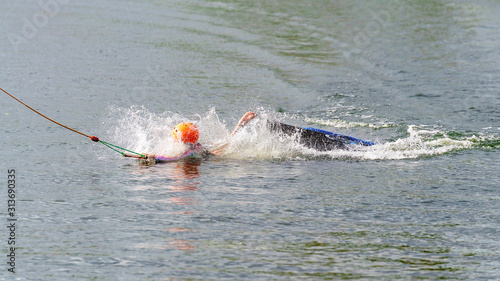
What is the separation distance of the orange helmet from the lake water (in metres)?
0.26

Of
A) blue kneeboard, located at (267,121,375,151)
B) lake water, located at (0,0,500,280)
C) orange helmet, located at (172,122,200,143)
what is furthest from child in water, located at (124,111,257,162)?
blue kneeboard, located at (267,121,375,151)

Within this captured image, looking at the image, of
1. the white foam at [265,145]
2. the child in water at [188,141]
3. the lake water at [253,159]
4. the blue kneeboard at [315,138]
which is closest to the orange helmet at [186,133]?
the child in water at [188,141]

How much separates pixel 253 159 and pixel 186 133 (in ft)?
3.53

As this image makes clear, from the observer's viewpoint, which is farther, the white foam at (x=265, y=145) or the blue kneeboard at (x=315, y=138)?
the blue kneeboard at (x=315, y=138)

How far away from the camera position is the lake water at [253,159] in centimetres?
671

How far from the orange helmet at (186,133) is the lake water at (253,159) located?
26cm

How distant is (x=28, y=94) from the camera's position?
15.2 m

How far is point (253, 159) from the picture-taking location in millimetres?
10453

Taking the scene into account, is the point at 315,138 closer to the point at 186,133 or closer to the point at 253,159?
the point at 253,159

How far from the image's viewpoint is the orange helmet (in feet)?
34.1

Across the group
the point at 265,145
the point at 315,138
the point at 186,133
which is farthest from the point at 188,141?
the point at 315,138

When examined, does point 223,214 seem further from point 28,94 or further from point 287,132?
point 28,94

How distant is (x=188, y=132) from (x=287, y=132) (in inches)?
61.7

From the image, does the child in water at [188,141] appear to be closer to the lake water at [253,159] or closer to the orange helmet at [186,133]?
the orange helmet at [186,133]
